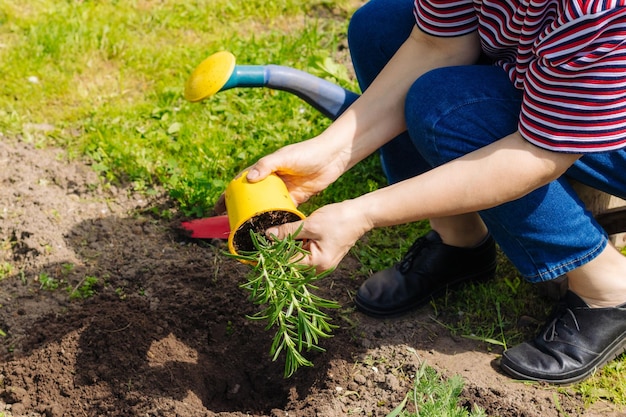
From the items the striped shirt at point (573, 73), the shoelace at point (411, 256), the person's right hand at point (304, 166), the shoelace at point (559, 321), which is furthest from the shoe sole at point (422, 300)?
the striped shirt at point (573, 73)

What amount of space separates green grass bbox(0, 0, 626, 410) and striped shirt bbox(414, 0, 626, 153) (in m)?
0.82

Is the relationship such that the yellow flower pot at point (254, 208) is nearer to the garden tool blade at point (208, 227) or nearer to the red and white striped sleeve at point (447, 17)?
the garden tool blade at point (208, 227)

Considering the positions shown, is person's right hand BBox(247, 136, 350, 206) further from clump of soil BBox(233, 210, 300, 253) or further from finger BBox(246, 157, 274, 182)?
clump of soil BBox(233, 210, 300, 253)

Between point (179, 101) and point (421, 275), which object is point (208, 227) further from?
point (179, 101)

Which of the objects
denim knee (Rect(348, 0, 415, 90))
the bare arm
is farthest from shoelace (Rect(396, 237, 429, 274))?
the bare arm

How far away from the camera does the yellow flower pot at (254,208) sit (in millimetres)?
1882

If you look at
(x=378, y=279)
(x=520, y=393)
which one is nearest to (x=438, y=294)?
(x=378, y=279)

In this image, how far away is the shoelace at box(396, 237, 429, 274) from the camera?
8.29 ft

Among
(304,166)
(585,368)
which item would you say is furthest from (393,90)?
(585,368)

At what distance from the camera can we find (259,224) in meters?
1.96

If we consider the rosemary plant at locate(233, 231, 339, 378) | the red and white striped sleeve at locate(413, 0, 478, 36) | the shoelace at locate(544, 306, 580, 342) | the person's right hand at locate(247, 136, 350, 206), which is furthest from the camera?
the shoelace at locate(544, 306, 580, 342)

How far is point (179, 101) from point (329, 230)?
177 centimetres

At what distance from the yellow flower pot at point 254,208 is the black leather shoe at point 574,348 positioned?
827 millimetres

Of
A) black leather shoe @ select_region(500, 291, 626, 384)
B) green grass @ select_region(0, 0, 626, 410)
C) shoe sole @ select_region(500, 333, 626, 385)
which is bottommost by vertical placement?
shoe sole @ select_region(500, 333, 626, 385)
